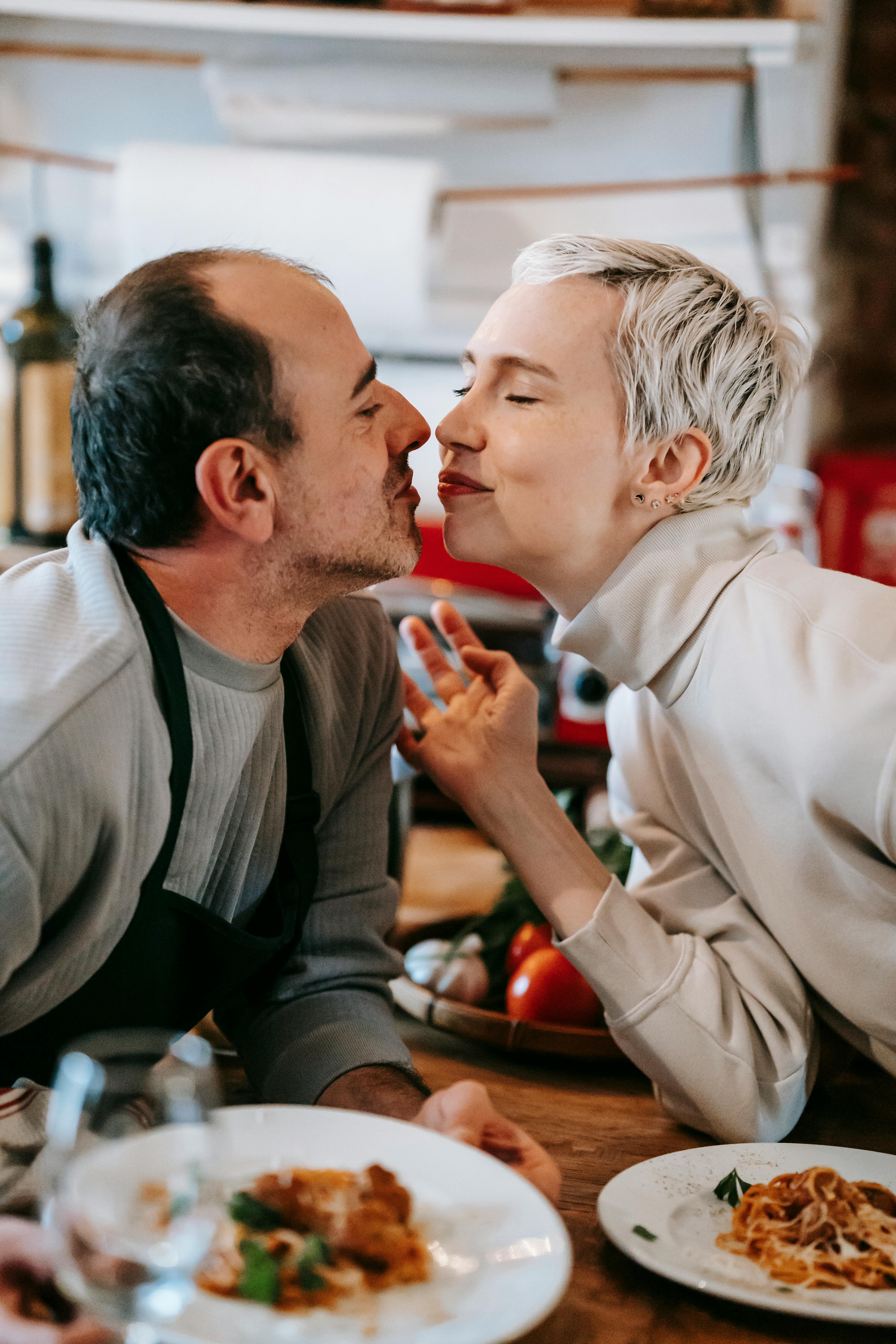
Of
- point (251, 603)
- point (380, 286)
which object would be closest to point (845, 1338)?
point (251, 603)

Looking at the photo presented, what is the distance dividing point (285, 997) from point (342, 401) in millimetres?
528

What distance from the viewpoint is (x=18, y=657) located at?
800mm

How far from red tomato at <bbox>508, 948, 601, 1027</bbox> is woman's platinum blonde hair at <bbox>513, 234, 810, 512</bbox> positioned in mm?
469

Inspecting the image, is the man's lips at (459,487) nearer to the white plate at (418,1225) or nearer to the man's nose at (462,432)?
the man's nose at (462,432)

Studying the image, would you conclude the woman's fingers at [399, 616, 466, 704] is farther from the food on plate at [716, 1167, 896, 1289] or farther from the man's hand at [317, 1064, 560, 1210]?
the food on plate at [716, 1167, 896, 1289]

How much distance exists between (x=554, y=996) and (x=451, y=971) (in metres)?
0.11

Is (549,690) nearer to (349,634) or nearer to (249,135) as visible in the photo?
(349,634)

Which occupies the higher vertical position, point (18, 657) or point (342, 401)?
point (342, 401)

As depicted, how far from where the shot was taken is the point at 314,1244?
2.00 feet

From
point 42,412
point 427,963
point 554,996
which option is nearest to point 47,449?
point 42,412

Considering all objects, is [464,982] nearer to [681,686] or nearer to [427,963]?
[427,963]

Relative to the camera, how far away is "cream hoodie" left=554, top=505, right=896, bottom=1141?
94 cm

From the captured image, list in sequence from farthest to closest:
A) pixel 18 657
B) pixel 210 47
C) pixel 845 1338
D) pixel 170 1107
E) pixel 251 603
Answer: pixel 210 47 → pixel 251 603 → pixel 18 657 → pixel 845 1338 → pixel 170 1107

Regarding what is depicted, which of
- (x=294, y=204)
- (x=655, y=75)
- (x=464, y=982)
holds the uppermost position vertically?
(x=655, y=75)
